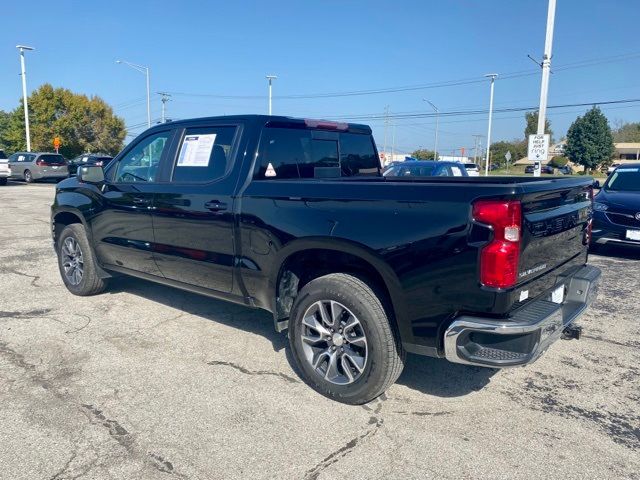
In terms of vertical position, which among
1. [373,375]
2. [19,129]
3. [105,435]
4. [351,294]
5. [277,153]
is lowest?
[105,435]

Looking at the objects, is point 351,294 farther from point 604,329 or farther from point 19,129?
point 19,129

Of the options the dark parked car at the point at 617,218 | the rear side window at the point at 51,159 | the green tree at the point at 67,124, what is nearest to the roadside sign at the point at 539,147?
the dark parked car at the point at 617,218

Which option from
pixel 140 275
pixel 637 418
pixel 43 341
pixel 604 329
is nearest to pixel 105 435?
pixel 43 341

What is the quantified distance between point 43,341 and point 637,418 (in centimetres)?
462

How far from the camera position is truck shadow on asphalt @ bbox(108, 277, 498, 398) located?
378cm

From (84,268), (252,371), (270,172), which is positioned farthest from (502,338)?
(84,268)

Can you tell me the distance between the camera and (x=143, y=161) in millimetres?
4926

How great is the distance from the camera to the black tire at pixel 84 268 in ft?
18.6

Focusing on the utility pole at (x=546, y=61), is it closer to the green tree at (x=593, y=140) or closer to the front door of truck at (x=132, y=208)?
the front door of truck at (x=132, y=208)

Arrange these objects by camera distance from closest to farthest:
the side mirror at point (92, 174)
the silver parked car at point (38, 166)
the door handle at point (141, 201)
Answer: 1. the door handle at point (141, 201)
2. the side mirror at point (92, 174)
3. the silver parked car at point (38, 166)

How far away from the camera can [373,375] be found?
328 centimetres

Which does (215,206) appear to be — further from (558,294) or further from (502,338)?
(558,294)

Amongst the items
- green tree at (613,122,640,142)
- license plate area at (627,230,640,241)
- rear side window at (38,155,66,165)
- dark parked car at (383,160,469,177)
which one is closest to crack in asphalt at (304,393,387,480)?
license plate area at (627,230,640,241)

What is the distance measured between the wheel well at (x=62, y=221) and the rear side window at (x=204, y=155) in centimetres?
216
